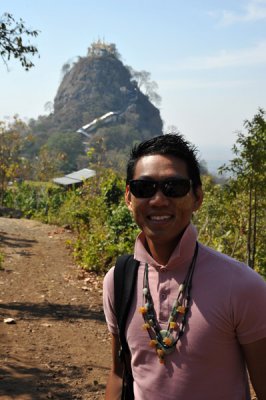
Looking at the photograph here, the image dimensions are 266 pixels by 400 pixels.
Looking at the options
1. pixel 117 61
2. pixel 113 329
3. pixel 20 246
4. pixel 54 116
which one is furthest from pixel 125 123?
pixel 113 329

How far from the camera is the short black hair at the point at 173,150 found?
5.50 feet

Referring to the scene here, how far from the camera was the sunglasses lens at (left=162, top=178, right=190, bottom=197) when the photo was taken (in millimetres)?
1640

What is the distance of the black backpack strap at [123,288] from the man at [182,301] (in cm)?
2

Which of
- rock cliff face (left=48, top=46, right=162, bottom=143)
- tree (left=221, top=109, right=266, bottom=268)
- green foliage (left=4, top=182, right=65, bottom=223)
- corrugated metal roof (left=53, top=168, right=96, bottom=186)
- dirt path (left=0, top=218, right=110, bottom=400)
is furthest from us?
rock cliff face (left=48, top=46, right=162, bottom=143)

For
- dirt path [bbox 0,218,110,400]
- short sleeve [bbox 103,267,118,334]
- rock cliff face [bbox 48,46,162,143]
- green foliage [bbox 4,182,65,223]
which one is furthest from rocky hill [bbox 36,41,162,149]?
short sleeve [bbox 103,267,118,334]

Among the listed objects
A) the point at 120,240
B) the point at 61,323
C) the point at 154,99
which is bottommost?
the point at 61,323

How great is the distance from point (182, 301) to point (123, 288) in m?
0.25

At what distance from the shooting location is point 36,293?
8.32m

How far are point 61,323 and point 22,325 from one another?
0.53m

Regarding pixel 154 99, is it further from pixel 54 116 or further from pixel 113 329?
pixel 113 329

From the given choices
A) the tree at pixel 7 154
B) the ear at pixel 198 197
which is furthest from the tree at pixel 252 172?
the tree at pixel 7 154

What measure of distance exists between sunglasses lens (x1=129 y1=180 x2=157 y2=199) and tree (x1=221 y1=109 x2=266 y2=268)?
21.1 ft

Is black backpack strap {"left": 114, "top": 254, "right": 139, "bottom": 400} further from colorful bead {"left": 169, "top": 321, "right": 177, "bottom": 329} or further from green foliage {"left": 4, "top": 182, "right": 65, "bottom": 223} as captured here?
green foliage {"left": 4, "top": 182, "right": 65, "bottom": 223}

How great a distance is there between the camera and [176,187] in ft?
5.39
